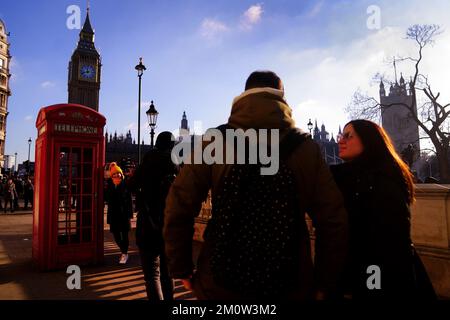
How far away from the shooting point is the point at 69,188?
6027 millimetres

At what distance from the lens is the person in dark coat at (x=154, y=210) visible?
3.57 m

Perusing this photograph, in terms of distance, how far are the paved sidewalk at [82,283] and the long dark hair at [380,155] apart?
3408 millimetres

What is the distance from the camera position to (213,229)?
1740 mm

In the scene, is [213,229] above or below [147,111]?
below

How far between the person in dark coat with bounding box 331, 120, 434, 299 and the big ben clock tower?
94.3m

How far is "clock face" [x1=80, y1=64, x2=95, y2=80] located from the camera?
88.1 meters

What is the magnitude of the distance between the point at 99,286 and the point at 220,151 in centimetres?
424

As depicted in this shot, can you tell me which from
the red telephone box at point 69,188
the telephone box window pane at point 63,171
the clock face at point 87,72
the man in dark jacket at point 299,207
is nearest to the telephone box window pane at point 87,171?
the red telephone box at point 69,188

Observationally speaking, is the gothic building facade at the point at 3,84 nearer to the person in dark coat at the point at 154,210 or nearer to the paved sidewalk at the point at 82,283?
the paved sidewalk at the point at 82,283

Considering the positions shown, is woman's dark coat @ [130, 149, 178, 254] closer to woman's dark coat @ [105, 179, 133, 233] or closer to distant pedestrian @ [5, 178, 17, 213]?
woman's dark coat @ [105, 179, 133, 233]
